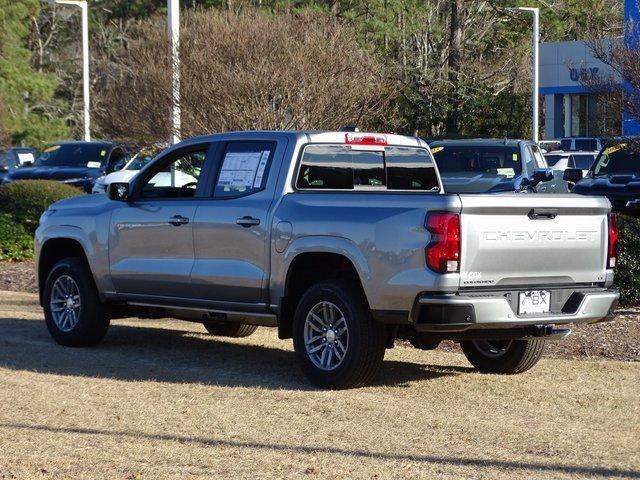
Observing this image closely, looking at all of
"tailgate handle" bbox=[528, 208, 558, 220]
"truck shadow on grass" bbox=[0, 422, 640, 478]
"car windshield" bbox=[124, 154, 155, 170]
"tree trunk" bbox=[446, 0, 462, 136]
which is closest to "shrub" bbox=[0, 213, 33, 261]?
"car windshield" bbox=[124, 154, 155, 170]

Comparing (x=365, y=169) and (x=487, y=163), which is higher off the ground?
(x=365, y=169)

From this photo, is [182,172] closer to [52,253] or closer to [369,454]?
[52,253]

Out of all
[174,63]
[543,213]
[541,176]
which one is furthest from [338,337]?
[174,63]

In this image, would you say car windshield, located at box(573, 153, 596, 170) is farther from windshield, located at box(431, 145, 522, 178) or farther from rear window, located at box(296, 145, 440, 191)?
rear window, located at box(296, 145, 440, 191)

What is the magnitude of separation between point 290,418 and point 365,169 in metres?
2.86

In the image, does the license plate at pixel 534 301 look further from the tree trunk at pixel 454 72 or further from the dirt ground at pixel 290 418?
the tree trunk at pixel 454 72

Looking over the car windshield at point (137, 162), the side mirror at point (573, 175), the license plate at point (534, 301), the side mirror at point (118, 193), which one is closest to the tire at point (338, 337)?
the license plate at point (534, 301)

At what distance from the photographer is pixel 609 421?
8617 mm

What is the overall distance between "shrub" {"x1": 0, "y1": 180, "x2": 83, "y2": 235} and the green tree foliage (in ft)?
97.2

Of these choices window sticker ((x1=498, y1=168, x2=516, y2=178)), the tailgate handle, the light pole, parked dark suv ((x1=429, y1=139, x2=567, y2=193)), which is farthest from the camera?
the light pole

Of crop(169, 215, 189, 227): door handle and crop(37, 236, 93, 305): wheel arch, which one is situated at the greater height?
crop(169, 215, 189, 227): door handle

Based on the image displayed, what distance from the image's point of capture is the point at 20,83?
5266cm

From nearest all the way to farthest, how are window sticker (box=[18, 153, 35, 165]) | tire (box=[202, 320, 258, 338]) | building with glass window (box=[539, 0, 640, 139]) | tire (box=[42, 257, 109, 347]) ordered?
1. tire (box=[42, 257, 109, 347])
2. tire (box=[202, 320, 258, 338])
3. window sticker (box=[18, 153, 35, 165])
4. building with glass window (box=[539, 0, 640, 139])

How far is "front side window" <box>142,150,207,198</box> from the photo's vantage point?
1104 centimetres
